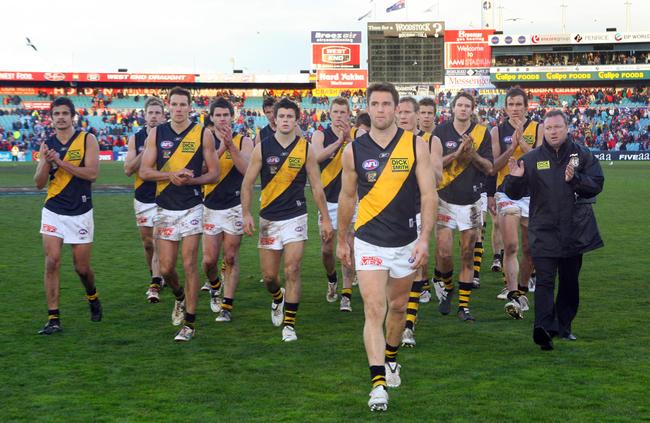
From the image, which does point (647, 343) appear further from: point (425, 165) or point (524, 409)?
point (425, 165)

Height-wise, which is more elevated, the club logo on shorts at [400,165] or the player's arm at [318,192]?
the club logo on shorts at [400,165]

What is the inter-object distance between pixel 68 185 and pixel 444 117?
5971 cm

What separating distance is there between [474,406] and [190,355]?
9.93 ft

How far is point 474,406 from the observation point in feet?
21.4

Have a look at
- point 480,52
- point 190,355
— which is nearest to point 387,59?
point 480,52

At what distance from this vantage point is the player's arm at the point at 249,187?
895cm

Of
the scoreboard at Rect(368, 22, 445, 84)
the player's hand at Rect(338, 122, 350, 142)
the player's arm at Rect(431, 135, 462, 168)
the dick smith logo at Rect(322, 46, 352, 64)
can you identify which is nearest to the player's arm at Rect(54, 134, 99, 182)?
the player's hand at Rect(338, 122, 350, 142)

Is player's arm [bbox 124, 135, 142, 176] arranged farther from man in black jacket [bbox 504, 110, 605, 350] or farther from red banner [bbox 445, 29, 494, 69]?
red banner [bbox 445, 29, 494, 69]

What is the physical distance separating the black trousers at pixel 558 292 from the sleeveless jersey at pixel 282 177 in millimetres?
2613

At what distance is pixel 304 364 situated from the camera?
7.95 meters

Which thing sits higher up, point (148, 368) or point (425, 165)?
point (425, 165)

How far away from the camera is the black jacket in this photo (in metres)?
8.46

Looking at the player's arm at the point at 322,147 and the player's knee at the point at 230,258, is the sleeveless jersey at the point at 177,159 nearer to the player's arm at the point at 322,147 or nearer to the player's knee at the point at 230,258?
the player's knee at the point at 230,258


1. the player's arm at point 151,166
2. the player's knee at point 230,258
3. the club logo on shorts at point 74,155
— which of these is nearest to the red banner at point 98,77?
the player's knee at point 230,258
